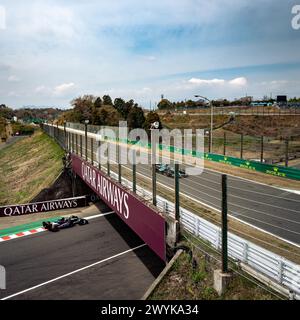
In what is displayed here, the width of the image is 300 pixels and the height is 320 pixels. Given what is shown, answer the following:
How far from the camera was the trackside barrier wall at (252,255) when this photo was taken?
6.33 metres

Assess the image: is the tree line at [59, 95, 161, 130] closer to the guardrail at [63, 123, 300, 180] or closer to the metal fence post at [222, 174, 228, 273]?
the guardrail at [63, 123, 300, 180]

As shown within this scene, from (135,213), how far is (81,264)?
5141mm

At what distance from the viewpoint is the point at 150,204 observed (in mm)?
10914

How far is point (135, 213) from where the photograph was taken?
11.9 m

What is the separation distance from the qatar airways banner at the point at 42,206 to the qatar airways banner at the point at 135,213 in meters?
9.19

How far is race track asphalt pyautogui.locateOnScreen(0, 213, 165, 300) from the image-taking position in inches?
497

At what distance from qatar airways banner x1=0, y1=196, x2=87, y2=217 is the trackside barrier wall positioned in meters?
18.8

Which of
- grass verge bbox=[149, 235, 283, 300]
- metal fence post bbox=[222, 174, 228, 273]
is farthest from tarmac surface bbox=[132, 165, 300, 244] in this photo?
metal fence post bbox=[222, 174, 228, 273]

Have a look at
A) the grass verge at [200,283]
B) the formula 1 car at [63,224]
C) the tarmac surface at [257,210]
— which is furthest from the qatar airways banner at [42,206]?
the grass verge at [200,283]

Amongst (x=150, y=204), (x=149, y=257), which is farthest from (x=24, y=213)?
(x=150, y=204)

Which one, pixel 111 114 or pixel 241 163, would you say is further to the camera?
pixel 111 114

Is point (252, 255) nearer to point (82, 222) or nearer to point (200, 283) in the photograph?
point (200, 283)

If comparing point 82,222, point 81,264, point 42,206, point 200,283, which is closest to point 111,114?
point 42,206

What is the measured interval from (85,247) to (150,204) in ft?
26.4
